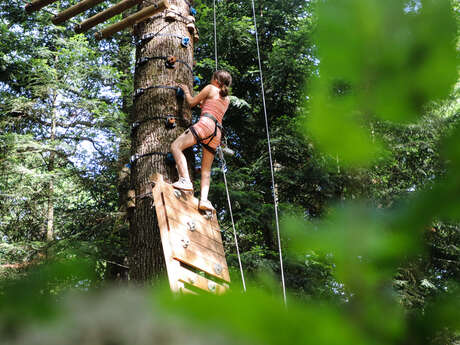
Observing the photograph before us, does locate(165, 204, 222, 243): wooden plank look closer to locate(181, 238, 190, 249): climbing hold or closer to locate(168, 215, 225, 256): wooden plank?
locate(168, 215, 225, 256): wooden plank

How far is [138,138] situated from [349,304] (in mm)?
3061

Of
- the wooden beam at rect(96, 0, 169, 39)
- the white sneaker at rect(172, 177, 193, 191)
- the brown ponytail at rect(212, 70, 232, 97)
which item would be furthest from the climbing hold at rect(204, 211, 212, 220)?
the wooden beam at rect(96, 0, 169, 39)

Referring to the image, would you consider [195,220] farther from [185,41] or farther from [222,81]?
[185,41]

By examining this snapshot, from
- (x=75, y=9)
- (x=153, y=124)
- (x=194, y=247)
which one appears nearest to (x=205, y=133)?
(x=153, y=124)

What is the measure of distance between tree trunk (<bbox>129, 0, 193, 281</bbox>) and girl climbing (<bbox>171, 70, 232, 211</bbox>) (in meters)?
0.10

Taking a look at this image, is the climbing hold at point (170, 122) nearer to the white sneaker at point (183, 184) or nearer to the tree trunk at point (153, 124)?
the tree trunk at point (153, 124)

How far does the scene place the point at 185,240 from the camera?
2.77 metres

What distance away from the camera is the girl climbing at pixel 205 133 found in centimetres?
309

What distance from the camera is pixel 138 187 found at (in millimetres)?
3100

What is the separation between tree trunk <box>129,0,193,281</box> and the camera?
2836 mm

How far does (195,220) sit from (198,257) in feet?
1.02

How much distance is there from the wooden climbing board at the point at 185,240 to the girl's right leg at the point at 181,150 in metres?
0.16

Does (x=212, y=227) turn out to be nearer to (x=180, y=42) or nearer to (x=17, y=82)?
(x=180, y=42)

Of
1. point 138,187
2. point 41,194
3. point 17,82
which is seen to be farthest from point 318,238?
point 17,82
